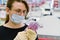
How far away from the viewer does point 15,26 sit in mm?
1508

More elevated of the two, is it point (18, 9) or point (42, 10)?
point (18, 9)

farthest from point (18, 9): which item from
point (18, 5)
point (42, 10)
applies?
point (42, 10)

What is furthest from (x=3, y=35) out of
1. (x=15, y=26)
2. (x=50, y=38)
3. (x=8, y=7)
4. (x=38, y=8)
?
(x=38, y=8)

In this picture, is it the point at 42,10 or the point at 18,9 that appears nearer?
the point at 18,9

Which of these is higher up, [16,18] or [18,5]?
[18,5]

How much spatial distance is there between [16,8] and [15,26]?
18 centimetres

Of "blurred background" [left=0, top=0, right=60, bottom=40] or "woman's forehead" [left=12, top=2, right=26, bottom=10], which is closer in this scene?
"woman's forehead" [left=12, top=2, right=26, bottom=10]

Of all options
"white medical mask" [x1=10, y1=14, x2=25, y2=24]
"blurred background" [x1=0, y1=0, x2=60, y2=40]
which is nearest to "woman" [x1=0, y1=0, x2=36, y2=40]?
"white medical mask" [x1=10, y1=14, x2=25, y2=24]

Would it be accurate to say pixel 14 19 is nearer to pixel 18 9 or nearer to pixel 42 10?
pixel 18 9

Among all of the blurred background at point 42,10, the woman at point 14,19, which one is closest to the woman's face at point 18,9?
the woman at point 14,19

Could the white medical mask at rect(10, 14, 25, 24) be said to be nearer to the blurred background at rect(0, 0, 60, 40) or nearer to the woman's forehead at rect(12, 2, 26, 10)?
the woman's forehead at rect(12, 2, 26, 10)

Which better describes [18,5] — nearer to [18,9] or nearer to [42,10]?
[18,9]

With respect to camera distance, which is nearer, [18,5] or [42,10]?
[18,5]

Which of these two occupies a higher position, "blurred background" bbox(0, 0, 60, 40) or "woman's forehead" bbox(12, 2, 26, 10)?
"woman's forehead" bbox(12, 2, 26, 10)
